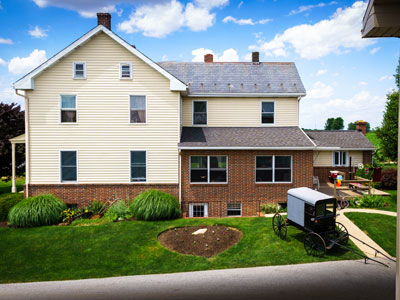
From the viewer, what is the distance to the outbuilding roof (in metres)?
16.6

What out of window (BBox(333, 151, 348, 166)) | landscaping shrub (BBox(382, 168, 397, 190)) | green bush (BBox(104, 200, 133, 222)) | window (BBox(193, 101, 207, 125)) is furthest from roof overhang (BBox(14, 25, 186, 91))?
landscaping shrub (BBox(382, 168, 397, 190))

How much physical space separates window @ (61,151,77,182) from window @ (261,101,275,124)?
40.8ft

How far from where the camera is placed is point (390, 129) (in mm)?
30422

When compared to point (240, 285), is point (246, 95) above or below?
above

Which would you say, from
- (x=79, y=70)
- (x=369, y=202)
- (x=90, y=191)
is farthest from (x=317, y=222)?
(x=79, y=70)

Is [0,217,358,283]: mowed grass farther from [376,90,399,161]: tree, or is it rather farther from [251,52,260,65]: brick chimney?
[376,90,399,161]: tree

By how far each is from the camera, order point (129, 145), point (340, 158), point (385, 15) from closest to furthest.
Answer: point (385, 15) → point (129, 145) → point (340, 158)

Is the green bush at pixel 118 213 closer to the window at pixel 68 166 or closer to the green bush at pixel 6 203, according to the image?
the window at pixel 68 166

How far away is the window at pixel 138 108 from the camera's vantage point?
671 inches

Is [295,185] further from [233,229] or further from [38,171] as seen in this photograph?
[38,171]

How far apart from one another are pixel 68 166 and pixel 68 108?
346cm

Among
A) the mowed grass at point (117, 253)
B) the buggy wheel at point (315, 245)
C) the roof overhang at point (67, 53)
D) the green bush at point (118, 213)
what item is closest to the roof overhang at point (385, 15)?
the buggy wheel at point (315, 245)

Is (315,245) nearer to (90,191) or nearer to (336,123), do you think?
(90,191)

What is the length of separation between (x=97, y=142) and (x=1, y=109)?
14.2m
